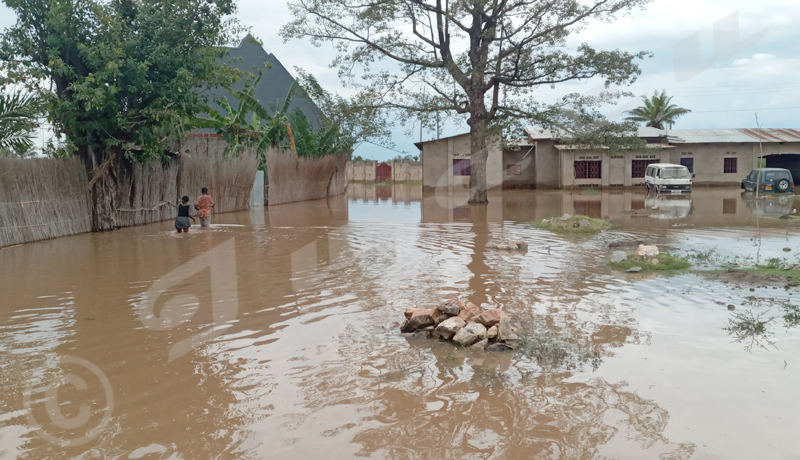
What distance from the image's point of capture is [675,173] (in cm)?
2623

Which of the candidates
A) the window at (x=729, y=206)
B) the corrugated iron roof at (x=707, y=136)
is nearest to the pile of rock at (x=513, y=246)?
the window at (x=729, y=206)

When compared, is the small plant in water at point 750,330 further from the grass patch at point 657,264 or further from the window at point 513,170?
the window at point 513,170

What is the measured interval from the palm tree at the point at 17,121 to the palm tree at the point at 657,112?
40.6 metres

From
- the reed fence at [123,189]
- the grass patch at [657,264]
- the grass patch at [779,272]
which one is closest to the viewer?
the grass patch at [779,272]

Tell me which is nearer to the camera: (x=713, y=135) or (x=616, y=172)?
(x=616, y=172)

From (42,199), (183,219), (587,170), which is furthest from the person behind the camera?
(587,170)

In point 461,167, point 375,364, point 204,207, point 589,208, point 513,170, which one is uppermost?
point 461,167

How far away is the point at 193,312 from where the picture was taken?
6.21m

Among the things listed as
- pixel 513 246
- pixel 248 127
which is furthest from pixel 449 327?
pixel 248 127

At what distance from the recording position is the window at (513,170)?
33.7 meters

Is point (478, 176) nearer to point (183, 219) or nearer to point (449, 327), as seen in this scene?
point (183, 219)

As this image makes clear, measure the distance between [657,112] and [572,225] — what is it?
34912 millimetres

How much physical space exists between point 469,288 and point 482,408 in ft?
11.8

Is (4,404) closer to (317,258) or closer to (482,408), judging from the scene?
(482,408)
